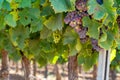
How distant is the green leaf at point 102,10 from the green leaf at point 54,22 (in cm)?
18

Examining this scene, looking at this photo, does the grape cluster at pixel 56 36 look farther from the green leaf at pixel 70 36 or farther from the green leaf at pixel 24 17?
the green leaf at pixel 24 17

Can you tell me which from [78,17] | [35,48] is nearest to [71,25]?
[78,17]

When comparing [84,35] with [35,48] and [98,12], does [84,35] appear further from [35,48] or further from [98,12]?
[35,48]

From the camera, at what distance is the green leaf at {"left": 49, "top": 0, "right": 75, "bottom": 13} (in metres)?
1.05

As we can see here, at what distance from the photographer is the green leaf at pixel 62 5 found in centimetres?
105

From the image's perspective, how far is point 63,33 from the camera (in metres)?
1.39

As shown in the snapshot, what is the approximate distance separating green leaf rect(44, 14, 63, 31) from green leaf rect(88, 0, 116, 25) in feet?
0.60

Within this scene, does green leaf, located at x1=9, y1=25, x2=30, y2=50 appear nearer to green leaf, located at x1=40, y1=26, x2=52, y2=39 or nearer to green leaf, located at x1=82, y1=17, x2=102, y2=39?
green leaf, located at x1=40, y1=26, x2=52, y2=39

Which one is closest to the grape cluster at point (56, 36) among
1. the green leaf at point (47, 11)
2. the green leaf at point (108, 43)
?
the green leaf at point (47, 11)

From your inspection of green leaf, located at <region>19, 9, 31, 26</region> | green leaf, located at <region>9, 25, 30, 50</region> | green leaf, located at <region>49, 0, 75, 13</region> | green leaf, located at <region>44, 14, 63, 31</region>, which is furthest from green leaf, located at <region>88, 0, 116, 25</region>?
green leaf, located at <region>9, 25, 30, 50</region>

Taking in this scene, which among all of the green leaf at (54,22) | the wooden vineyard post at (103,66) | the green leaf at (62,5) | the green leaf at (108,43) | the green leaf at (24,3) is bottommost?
the wooden vineyard post at (103,66)

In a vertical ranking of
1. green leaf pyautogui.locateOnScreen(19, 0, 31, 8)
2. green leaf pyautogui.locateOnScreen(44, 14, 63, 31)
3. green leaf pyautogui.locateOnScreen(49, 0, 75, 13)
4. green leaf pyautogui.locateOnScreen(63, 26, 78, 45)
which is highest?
green leaf pyautogui.locateOnScreen(19, 0, 31, 8)

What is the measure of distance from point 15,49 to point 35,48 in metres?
0.18

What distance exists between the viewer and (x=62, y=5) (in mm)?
1056
